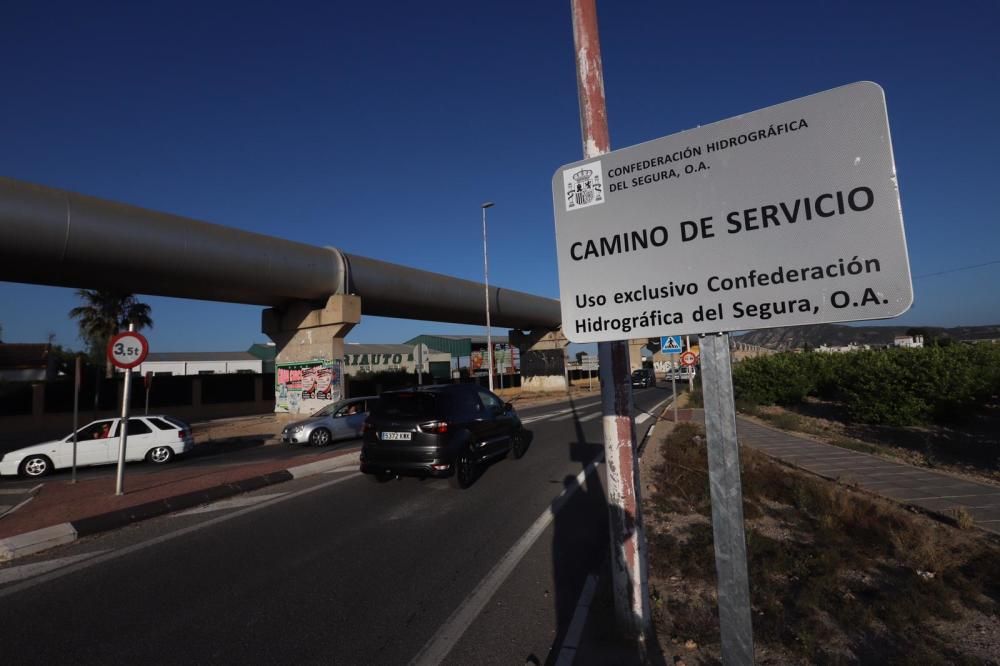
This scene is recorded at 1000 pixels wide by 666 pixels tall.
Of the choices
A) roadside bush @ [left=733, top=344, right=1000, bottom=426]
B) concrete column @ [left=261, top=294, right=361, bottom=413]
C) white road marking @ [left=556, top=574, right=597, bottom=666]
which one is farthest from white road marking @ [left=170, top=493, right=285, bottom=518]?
roadside bush @ [left=733, top=344, right=1000, bottom=426]

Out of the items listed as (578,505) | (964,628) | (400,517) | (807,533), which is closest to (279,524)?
(400,517)

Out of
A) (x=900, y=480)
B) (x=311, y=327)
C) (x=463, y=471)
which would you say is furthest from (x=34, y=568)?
(x=311, y=327)

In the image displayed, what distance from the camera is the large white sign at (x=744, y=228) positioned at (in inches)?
75.9

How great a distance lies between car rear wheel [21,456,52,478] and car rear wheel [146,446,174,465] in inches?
83.2

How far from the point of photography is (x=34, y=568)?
18.2ft

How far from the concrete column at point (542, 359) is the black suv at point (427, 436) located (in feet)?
131

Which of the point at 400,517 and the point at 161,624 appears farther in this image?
the point at 400,517

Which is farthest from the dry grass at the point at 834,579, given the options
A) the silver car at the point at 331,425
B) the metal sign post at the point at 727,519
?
the silver car at the point at 331,425

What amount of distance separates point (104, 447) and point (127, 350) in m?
6.76

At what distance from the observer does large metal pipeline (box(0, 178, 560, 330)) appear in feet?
47.8

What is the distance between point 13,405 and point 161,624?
26541mm

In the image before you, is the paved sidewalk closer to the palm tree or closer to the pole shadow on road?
the pole shadow on road

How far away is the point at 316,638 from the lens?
12.7 ft

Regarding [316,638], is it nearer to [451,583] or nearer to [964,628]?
[451,583]
